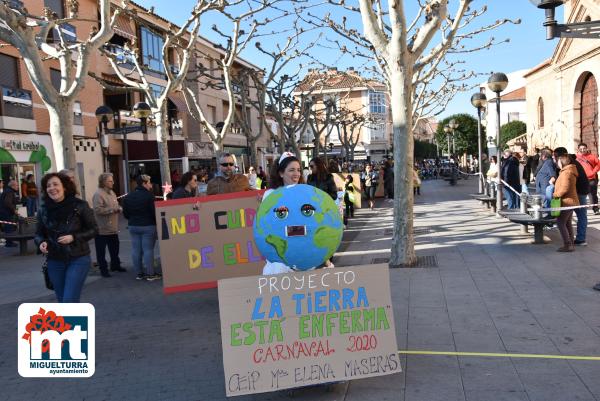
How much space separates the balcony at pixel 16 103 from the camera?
62.9 feet

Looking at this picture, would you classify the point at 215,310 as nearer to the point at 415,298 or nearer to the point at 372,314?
the point at 415,298

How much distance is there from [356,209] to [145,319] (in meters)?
13.8

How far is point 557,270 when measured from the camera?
7.81m

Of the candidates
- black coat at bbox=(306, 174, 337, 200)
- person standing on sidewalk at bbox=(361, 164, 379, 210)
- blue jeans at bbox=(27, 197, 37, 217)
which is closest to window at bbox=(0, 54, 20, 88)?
blue jeans at bbox=(27, 197, 37, 217)

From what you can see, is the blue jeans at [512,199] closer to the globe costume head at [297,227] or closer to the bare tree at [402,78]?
the bare tree at [402,78]

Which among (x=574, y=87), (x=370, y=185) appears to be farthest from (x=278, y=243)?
(x=574, y=87)

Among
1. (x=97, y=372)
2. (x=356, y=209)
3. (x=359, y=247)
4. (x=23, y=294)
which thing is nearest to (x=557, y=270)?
(x=359, y=247)

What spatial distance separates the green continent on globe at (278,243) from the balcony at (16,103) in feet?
60.4

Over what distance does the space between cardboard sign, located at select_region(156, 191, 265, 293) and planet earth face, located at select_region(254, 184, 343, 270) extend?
258 cm

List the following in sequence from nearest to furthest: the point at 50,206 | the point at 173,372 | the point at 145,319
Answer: the point at 173,372, the point at 50,206, the point at 145,319

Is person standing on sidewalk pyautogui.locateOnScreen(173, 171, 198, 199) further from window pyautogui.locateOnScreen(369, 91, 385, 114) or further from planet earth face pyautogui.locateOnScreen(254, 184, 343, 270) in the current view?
window pyautogui.locateOnScreen(369, 91, 385, 114)

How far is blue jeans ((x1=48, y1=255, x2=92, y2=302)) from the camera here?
16.7 ft

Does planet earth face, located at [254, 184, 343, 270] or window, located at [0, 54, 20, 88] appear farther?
window, located at [0, 54, 20, 88]

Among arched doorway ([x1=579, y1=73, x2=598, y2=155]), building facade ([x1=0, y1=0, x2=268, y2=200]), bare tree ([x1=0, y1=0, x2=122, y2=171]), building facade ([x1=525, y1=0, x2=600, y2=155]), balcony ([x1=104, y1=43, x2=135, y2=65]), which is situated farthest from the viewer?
arched doorway ([x1=579, y1=73, x2=598, y2=155])
